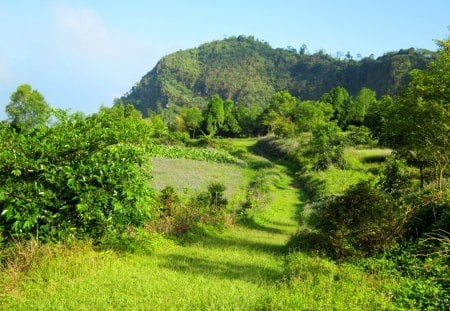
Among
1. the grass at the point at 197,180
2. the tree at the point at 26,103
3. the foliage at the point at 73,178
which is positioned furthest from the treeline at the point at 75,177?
the tree at the point at 26,103

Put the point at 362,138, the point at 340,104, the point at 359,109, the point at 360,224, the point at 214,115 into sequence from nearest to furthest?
the point at 360,224 → the point at 362,138 → the point at 359,109 → the point at 340,104 → the point at 214,115

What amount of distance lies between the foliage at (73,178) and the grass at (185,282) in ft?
2.60

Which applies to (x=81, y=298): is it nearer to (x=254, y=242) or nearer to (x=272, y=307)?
(x=272, y=307)

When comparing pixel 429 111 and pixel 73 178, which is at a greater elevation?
pixel 429 111

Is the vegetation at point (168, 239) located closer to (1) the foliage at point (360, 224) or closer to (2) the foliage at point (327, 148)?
(1) the foliage at point (360, 224)

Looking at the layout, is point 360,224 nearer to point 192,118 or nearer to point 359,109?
point 359,109

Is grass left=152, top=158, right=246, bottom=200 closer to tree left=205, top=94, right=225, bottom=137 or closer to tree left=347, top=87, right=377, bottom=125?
tree left=347, top=87, right=377, bottom=125

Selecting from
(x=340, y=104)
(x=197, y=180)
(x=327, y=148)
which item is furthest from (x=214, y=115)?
(x=197, y=180)

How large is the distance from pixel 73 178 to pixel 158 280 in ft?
10.5

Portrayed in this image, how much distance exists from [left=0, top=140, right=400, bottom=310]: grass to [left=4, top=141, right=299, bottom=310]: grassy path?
0.02 m

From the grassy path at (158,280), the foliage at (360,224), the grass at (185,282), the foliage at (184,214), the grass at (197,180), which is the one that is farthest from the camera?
the grass at (197,180)

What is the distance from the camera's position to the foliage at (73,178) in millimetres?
9141

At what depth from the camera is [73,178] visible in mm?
9562

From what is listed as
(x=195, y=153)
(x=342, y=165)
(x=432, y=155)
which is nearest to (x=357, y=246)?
(x=432, y=155)
